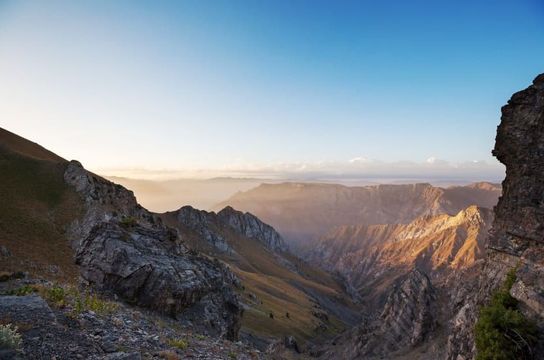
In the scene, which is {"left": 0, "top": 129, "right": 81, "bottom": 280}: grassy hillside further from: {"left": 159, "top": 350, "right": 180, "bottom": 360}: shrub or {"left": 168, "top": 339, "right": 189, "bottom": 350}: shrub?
{"left": 159, "top": 350, "right": 180, "bottom": 360}: shrub

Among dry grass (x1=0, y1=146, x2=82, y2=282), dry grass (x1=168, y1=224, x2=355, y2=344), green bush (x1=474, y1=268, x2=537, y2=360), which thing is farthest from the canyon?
dry grass (x1=168, y1=224, x2=355, y2=344)

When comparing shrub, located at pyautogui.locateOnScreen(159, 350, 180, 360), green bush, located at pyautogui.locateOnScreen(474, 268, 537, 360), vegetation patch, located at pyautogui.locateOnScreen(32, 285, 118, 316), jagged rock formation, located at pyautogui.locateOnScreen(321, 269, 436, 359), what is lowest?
jagged rock formation, located at pyautogui.locateOnScreen(321, 269, 436, 359)

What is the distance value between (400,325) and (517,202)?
142 feet

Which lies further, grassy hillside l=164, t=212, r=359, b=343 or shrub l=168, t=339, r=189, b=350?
grassy hillside l=164, t=212, r=359, b=343

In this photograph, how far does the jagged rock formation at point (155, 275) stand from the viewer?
32.5 metres

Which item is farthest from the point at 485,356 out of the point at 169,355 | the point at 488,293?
the point at 169,355

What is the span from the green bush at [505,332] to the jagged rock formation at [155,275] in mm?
22576

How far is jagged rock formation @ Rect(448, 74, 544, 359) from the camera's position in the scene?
30719mm

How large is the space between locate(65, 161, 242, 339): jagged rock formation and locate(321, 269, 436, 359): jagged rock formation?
34.1 meters

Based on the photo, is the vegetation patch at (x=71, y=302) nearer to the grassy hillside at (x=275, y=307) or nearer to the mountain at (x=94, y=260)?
the mountain at (x=94, y=260)

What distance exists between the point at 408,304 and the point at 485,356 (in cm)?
4881

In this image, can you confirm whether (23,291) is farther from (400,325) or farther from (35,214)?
(400,325)

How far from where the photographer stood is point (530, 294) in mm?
24672

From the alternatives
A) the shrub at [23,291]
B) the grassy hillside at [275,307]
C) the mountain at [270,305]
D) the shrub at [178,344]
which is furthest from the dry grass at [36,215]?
the grassy hillside at [275,307]
